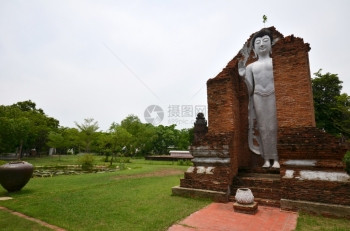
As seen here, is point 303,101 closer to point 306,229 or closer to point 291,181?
point 291,181

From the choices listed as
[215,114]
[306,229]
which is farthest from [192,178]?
[306,229]

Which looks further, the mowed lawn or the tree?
the tree

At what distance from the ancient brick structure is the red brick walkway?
1.82 ft

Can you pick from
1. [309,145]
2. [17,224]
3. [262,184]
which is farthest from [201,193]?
[17,224]

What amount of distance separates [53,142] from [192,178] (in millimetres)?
27000

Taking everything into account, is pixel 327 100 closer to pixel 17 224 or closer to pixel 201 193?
pixel 201 193

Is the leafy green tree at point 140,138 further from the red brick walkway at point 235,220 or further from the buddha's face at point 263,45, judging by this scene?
the red brick walkway at point 235,220

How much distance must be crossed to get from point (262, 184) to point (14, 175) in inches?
313

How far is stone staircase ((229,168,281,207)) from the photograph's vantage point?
5.75 metres

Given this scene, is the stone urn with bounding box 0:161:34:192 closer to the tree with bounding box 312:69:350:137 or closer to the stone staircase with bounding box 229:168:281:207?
the stone staircase with bounding box 229:168:281:207

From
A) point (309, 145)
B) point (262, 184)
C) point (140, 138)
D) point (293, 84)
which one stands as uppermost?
point (293, 84)

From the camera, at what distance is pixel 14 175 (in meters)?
7.43

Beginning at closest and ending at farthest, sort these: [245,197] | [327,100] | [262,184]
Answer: [245,197], [262,184], [327,100]

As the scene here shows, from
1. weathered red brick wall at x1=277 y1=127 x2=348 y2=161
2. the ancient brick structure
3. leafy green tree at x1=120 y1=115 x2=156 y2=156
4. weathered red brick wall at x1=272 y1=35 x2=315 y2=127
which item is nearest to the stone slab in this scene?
the ancient brick structure
